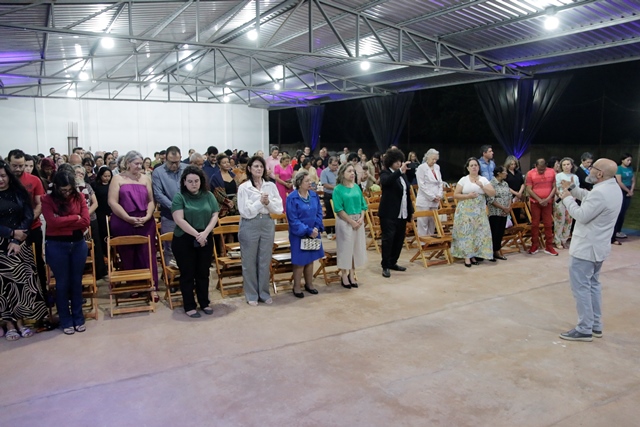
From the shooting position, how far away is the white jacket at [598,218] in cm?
360

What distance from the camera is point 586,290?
3779 mm

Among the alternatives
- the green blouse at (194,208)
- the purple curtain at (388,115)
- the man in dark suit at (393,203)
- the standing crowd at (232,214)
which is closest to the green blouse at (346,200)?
the standing crowd at (232,214)

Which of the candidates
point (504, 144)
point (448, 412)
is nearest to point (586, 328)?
point (448, 412)

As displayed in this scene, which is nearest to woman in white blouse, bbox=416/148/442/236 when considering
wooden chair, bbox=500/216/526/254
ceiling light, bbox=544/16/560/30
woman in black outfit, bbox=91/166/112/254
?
wooden chair, bbox=500/216/526/254

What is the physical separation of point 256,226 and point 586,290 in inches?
111

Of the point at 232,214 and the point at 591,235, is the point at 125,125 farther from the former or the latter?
the point at 591,235

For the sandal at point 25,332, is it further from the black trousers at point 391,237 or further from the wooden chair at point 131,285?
the black trousers at point 391,237

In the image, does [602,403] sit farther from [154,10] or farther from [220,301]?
[154,10]

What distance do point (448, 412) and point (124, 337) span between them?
101 inches

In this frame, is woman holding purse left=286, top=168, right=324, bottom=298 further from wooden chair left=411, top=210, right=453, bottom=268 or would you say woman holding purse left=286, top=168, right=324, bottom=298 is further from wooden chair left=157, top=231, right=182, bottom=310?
wooden chair left=411, top=210, right=453, bottom=268

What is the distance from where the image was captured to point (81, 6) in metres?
7.37

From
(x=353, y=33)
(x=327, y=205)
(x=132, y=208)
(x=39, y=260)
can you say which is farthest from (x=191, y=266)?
(x=353, y=33)

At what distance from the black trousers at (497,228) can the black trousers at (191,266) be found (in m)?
3.92

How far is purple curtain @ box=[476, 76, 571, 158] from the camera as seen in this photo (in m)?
9.80
